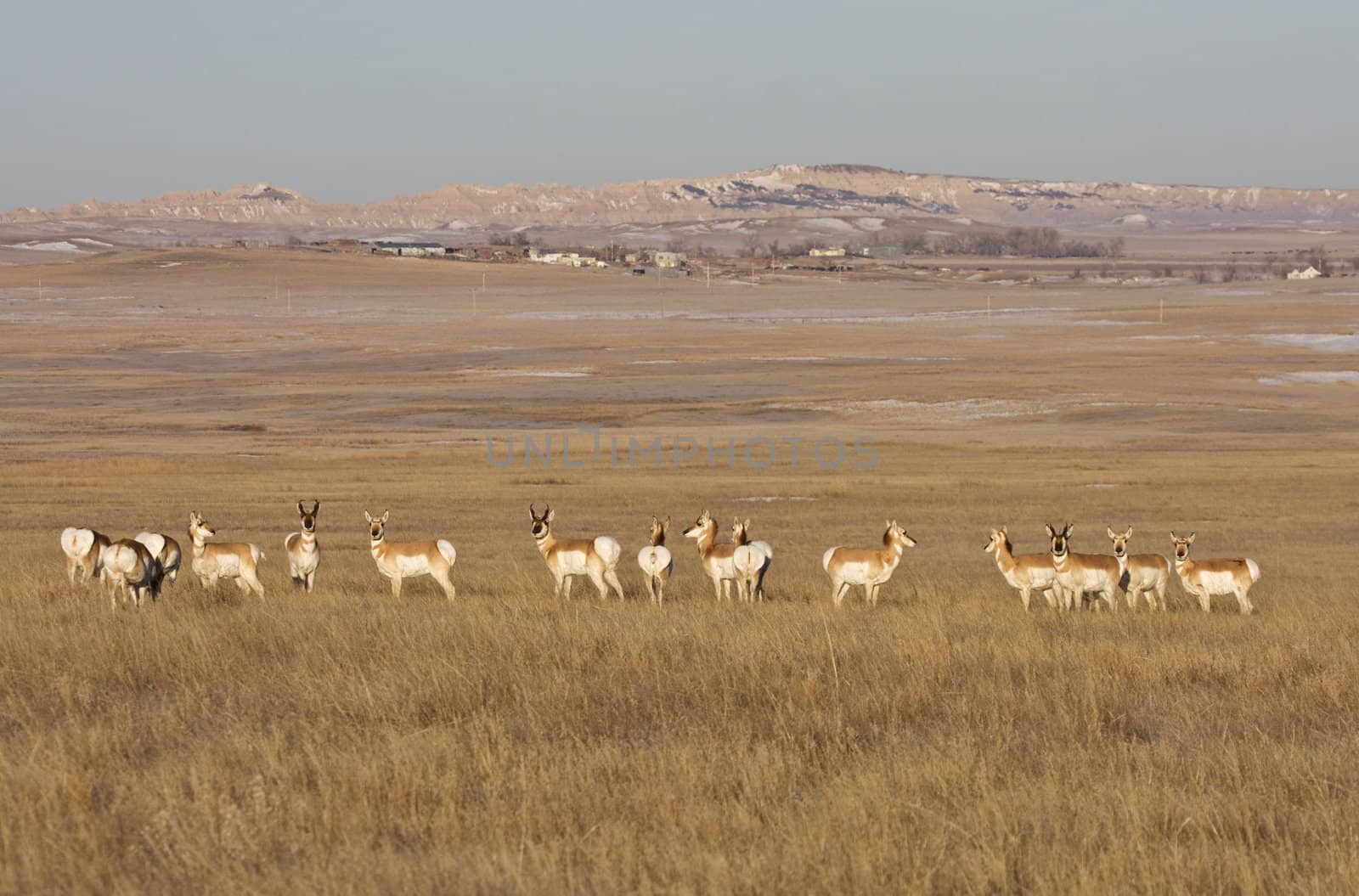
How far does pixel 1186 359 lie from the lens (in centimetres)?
8462

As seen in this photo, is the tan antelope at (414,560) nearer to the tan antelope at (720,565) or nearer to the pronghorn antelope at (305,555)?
the pronghorn antelope at (305,555)

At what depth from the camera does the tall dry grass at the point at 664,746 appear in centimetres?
637

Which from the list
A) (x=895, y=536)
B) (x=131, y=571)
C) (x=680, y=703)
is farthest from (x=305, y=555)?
(x=680, y=703)

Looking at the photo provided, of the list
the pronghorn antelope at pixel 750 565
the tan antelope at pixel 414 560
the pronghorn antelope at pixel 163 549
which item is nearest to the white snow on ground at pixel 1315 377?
the pronghorn antelope at pixel 750 565

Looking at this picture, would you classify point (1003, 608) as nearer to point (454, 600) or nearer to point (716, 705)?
point (454, 600)

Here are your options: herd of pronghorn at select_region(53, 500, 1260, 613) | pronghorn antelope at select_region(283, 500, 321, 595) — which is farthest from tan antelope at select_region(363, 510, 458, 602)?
pronghorn antelope at select_region(283, 500, 321, 595)

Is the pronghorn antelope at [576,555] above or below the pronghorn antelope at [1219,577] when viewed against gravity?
above

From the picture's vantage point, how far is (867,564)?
1666 cm

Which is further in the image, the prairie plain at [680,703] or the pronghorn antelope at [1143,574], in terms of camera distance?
the pronghorn antelope at [1143,574]

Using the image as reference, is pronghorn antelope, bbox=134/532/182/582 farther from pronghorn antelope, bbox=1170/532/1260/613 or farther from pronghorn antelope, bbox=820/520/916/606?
pronghorn antelope, bbox=1170/532/1260/613

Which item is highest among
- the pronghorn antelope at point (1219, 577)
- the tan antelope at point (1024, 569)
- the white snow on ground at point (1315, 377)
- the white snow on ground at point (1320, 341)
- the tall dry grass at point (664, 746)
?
the tall dry grass at point (664, 746)

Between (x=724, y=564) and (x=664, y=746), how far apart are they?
8.95 m

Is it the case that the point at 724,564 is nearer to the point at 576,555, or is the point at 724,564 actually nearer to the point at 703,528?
the point at 703,528

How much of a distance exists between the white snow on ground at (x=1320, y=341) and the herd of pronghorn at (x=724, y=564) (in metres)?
78.9
